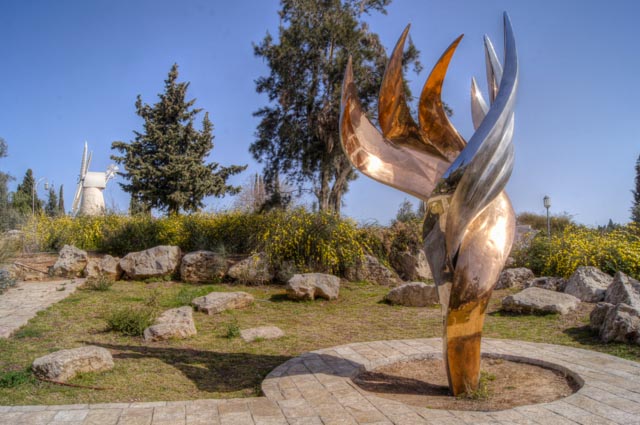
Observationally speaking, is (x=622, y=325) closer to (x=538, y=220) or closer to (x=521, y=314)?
(x=521, y=314)

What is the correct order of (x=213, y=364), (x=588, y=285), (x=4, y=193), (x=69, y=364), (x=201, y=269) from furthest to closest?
(x=4, y=193)
(x=201, y=269)
(x=588, y=285)
(x=213, y=364)
(x=69, y=364)

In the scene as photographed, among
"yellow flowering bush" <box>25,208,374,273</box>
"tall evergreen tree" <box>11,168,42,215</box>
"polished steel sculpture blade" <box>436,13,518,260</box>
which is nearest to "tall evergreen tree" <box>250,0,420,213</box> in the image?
"yellow flowering bush" <box>25,208,374,273</box>

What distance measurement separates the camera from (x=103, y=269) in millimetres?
11602

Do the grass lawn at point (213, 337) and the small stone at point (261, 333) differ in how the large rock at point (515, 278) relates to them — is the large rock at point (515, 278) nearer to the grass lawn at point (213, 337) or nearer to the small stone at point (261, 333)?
the grass lawn at point (213, 337)

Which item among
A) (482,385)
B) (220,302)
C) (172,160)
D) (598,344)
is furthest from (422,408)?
(172,160)

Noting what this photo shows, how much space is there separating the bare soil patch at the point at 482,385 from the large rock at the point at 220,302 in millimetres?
4220

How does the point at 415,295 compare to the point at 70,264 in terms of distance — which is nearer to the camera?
the point at 415,295

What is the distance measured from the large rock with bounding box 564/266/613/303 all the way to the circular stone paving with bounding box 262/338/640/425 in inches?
145

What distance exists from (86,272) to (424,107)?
9.34 m

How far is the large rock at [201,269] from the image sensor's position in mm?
11492

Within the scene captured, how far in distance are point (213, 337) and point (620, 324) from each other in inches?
217

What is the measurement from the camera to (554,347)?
5980 mm

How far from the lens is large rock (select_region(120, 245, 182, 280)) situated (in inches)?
457

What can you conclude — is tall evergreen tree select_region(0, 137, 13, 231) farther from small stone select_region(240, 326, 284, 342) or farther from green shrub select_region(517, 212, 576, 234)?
green shrub select_region(517, 212, 576, 234)
